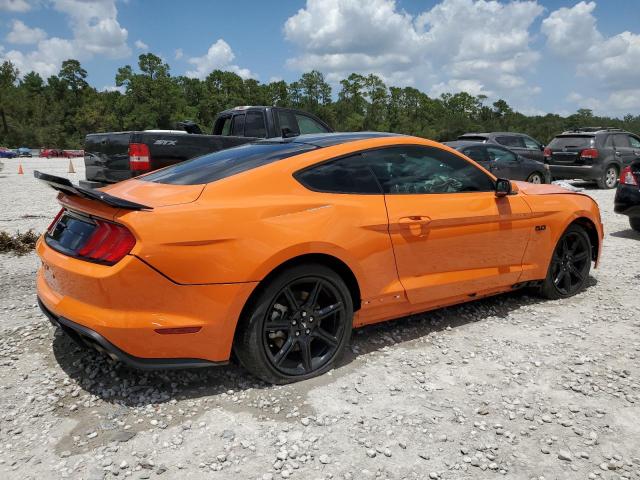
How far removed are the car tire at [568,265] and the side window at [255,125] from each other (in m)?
5.17

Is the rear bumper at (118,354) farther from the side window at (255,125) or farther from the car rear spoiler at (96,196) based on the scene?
the side window at (255,125)

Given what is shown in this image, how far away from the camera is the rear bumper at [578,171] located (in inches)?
584

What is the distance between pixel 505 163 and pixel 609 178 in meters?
4.63

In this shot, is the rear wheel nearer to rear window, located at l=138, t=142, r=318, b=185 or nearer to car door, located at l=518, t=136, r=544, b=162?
car door, located at l=518, t=136, r=544, b=162

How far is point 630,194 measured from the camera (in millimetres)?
7637

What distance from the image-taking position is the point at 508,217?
4.26 m

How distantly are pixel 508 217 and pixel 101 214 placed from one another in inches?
121

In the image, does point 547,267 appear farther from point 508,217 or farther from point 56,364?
point 56,364

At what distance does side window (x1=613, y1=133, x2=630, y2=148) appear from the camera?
15.5 metres

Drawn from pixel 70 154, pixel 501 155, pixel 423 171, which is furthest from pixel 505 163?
pixel 70 154

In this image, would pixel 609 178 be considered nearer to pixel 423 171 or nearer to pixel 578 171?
pixel 578 171

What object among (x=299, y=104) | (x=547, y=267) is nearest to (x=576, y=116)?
(x=299, y=104)

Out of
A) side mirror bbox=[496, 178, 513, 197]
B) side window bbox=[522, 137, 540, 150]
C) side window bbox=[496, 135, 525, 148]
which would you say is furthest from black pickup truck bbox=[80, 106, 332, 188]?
side window bbox=[522, 137, 540, 150]

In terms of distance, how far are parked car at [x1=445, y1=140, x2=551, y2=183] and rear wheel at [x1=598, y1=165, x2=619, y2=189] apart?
2447 mm
